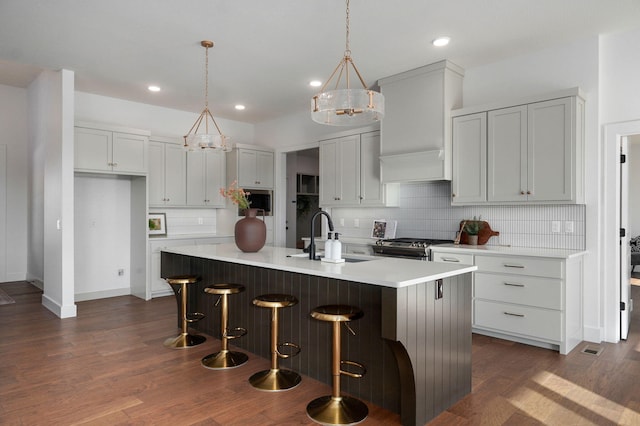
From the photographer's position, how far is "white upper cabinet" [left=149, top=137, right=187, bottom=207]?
610 centimetres

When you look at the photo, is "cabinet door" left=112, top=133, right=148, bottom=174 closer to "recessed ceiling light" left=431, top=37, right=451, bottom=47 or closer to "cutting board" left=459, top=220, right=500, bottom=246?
"recessed ceiling light" left=431, top=37, right=451, bottom=47

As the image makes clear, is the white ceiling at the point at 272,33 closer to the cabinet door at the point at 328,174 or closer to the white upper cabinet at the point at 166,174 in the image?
the cabinet door at the point at 328,174

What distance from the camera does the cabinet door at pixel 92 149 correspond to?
5.29 metres

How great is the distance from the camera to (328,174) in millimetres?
5906

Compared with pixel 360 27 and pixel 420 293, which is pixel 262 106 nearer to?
pixel 360 27

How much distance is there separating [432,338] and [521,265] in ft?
5.62

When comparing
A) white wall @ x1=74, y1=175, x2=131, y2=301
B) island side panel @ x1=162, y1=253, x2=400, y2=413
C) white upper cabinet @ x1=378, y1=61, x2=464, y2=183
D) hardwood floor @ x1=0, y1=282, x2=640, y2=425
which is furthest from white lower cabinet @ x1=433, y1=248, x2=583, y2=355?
white wall @ x1=74, y1=175, x2=131, y2=301

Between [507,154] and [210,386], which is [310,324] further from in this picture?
[507,154]

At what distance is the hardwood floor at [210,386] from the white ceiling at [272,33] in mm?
2768

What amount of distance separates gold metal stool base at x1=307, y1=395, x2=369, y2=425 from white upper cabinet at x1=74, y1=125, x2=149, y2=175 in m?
4.31

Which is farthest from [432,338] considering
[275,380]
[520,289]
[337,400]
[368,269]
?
[520,289]

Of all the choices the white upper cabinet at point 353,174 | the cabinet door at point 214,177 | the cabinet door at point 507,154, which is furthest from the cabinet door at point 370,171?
the cabinet door at point 214,177

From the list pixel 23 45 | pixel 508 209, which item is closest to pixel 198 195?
pixel 23 45

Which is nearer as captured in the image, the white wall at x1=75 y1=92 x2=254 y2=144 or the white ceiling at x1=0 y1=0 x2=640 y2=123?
the white ceiling at x1=0 y1=0 x2=640 y2=123
